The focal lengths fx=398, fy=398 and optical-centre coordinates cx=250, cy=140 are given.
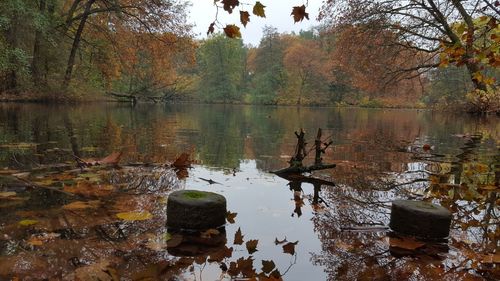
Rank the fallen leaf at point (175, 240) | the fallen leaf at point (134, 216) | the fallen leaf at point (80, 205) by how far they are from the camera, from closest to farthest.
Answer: the fallen leaf at point (175, 240) < the fallen leaf at point (134, 216) < the fallen leaf at point (80, 205)

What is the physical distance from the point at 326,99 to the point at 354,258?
63144 mm

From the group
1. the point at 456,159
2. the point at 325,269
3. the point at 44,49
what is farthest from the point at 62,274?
the point at 44,49

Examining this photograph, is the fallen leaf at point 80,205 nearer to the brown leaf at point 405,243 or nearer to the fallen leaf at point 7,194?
the fallen leaf at point 7,194

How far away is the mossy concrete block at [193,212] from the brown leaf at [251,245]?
0.47 meters

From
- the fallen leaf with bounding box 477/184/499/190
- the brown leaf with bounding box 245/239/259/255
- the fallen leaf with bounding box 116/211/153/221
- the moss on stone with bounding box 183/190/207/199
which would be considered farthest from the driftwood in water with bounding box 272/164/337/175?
the brown leaf with bounding box 245/239/259/255

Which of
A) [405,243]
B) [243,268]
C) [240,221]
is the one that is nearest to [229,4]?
[243,268]

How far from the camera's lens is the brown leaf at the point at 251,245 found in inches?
135

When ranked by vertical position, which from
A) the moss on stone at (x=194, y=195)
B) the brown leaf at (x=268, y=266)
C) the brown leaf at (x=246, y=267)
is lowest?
the brown leaf at (x=268, y=266)

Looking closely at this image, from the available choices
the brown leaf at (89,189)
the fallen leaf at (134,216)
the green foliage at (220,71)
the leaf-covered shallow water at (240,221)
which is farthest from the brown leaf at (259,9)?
the green foliage at (220,71)

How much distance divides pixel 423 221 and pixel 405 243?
13.4 inches

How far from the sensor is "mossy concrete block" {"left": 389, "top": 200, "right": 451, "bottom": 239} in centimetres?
385

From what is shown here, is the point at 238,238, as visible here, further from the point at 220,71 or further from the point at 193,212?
the point at 220,71

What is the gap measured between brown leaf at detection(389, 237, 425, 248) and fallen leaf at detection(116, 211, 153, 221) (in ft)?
7.89

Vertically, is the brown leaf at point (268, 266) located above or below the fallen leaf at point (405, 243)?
below
